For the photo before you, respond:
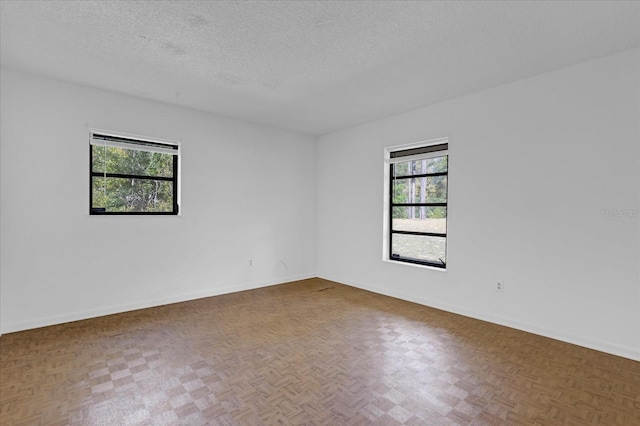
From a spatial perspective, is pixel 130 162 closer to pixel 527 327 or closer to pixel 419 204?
pixel 419 204

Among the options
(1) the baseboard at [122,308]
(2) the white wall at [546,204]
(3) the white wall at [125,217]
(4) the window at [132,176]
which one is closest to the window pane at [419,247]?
(2) the white wall at [546,204]

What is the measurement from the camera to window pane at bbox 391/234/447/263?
450cm

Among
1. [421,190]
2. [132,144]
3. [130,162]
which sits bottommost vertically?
[421,190]

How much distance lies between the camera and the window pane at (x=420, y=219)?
4.48 m

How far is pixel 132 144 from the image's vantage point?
419 centimetres

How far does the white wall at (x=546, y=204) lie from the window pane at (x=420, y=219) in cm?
27

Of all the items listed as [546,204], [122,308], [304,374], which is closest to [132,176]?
[122,308]

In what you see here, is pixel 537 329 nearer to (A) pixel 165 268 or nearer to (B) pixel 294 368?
(B) pixel 294 368

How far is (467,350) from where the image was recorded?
3.03m

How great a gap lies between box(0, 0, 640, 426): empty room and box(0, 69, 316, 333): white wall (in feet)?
0.08

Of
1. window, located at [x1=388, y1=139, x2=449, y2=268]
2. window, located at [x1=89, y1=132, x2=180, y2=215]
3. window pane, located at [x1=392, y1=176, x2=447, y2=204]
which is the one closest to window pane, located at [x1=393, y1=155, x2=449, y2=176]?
window, located at [x1=388, y1=139, x2=449, y2=268]

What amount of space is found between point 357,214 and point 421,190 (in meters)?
1.19

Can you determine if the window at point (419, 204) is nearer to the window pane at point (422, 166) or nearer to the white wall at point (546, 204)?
the window pane at point (422, 166)

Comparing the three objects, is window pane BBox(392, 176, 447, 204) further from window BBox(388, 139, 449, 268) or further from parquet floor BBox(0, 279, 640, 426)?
parquet floor BBox(0, 279, 640, 426)
